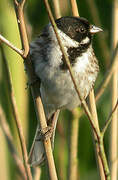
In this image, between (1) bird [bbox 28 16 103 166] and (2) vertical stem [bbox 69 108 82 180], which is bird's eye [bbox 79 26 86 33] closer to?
(1) bird [bbox 28 16 103 166]

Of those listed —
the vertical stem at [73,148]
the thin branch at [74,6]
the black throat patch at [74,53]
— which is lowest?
the vertical stem at [73,148]

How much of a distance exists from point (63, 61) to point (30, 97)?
2.22 feet

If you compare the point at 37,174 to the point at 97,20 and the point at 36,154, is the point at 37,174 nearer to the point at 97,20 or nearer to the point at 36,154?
the point at 36,154

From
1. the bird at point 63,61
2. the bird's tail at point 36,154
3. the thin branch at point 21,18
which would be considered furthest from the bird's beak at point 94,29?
the thin branch at point 21,18

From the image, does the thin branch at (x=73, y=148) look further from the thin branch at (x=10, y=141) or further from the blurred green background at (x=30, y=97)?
the thin branch at (x=10, y=141)

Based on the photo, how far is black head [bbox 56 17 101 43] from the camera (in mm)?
1965

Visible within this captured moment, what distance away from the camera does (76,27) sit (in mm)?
2016

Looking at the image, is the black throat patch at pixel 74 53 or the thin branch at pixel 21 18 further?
the black throat patch at pixel 74 53

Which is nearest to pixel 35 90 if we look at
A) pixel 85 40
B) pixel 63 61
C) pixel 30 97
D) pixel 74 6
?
pixel 63 61

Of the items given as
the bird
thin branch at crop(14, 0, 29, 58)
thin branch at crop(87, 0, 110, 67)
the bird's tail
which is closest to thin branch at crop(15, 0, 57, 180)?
thin branch at crop(14, 0, 29, 58)

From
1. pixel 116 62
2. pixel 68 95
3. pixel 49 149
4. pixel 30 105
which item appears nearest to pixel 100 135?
pixel 49 149

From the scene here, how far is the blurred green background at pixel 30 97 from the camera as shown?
7.12 ft

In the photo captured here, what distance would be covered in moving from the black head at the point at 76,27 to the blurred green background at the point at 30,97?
0.98 ft

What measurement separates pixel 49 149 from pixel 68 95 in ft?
1.83
